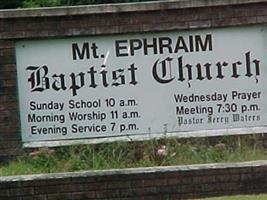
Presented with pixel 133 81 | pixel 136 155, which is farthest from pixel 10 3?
pixel 136 155

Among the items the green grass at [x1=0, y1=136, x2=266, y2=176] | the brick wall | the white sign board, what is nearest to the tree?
the white sign board

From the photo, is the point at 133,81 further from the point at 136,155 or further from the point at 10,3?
the point at 10,3

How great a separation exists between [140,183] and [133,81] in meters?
1.45

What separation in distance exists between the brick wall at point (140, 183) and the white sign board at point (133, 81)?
971 millimetres

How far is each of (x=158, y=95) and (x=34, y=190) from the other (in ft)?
6.44

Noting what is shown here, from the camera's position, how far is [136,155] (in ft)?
29.7

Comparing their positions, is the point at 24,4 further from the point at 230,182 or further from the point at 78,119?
the point at 230,182

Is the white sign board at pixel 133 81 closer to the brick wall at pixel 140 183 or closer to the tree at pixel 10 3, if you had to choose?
the brick wall at pixel 140 183

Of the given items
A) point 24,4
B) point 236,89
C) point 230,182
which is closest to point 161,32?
point 236,89

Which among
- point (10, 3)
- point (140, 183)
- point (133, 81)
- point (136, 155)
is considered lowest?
point (140, 183)

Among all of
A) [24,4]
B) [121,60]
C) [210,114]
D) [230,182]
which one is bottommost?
[230,182]

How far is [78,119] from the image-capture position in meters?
9.21

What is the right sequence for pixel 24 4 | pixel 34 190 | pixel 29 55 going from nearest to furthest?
1. pixel 34 190
2. pixel 29 55
3. pixel 24 4

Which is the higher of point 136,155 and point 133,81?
point 133,81
